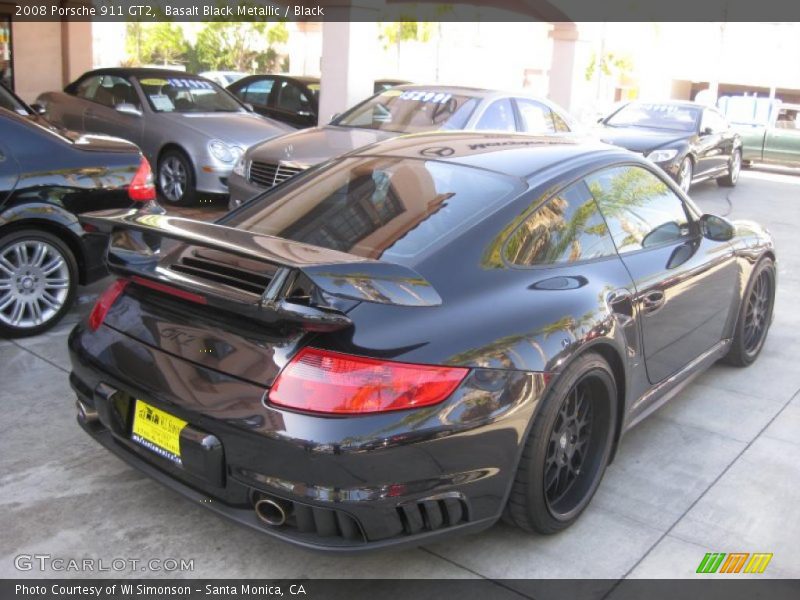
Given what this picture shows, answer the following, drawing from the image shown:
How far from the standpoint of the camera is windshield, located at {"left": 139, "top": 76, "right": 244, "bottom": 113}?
10.0 metres

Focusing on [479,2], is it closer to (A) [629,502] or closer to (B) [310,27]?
(B) [310,27]

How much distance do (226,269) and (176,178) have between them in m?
6.88

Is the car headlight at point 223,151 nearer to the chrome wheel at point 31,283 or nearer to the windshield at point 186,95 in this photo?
the windshield at point 186,95

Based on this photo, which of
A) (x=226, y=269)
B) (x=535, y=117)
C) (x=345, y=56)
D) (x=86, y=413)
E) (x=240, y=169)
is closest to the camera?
(x=226, y=269)

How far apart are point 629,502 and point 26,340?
3663 millimetres

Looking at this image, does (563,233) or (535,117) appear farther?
(535,117)

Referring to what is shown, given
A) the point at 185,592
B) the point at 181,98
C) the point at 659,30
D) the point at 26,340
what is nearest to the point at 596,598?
the point at 185,592

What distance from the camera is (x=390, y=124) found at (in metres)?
8.64

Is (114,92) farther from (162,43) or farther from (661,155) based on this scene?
(162,43)

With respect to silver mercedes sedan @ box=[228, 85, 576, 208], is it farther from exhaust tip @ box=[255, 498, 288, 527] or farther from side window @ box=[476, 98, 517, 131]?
exhaust tip @ box=[255, 498, 288, 527]

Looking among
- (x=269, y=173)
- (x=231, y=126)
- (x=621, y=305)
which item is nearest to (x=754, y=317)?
(x=621, y=305)

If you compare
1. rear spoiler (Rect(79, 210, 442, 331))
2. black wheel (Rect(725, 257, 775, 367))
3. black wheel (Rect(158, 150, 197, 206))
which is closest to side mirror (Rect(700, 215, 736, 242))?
black wheel (Rect(725, 257, 775, 367))

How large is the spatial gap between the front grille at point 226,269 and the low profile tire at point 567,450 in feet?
3.56

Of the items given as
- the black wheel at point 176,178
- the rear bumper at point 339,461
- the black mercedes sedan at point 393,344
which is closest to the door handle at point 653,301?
the black mercedes sedan at point 393,344
